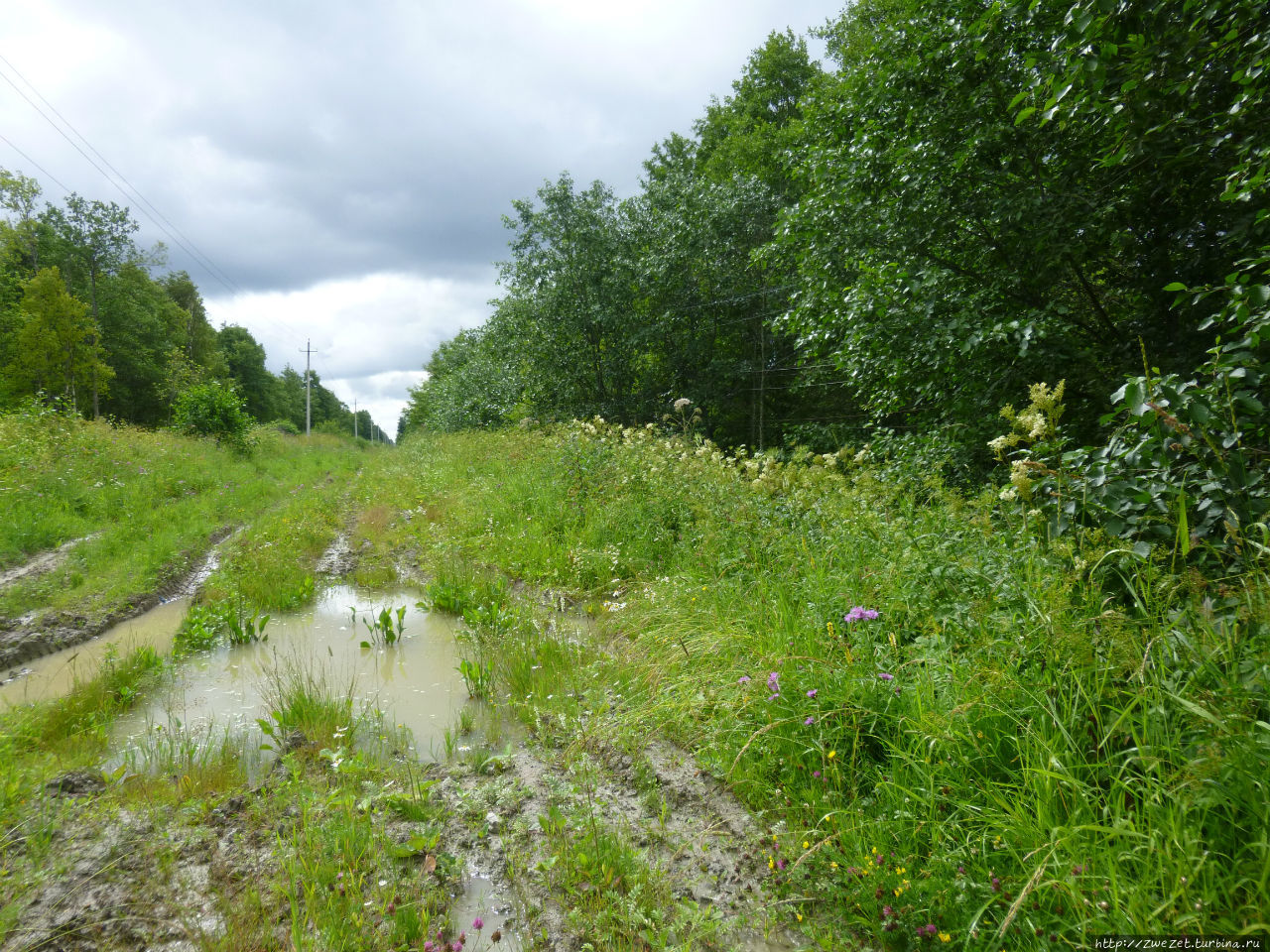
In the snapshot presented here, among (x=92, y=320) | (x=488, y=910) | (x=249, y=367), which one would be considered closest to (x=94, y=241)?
(x=92, y=320)

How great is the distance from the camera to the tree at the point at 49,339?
24125 mm

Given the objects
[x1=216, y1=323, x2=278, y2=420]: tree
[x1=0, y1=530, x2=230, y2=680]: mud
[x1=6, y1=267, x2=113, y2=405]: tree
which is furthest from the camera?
[x1=216, y1=323, x2=278, y2=420]: tree

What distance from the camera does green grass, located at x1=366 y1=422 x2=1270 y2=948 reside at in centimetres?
156

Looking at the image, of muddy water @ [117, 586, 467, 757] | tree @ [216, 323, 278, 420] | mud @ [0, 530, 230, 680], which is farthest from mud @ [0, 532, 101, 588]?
tree @ [216, 323, 278, 420]

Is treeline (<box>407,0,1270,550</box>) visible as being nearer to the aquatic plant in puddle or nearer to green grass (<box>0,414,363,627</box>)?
the aquatic plant in puddle

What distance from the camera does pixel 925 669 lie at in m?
2.46

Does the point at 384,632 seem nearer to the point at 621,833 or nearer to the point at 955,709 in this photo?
the point at 621,833

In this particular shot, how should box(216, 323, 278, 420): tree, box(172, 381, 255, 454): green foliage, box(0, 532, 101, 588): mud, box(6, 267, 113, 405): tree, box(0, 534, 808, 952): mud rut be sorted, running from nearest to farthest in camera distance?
box(0, 534, 808, 952): mud rut
box(0, 532, 101, 588): mud
box(172, 381, 255, 454): green foliage
box(6, 267, 113, 405): tree
box(216, 323, 278, 420): tree

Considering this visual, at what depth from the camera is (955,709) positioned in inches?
83.7

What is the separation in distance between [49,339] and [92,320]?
10.6 feet

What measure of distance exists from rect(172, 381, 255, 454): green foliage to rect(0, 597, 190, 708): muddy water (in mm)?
16419

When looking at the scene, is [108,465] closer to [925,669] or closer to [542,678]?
[542,678]

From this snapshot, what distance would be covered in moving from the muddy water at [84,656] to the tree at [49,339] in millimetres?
26815

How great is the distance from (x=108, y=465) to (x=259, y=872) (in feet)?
43.0
